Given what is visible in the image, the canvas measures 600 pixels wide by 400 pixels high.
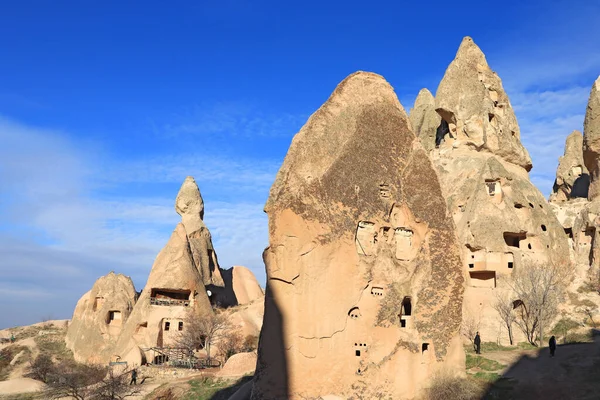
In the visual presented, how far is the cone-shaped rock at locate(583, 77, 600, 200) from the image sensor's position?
27609 mm

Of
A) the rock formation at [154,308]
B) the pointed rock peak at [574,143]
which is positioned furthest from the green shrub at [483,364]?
the pointed rock peak at [574,143]

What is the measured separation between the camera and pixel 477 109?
2833 centimetres

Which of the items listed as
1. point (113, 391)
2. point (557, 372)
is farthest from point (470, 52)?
point (113, 391)

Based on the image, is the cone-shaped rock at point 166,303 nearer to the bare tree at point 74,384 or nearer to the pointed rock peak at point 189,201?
the bare tree at point 74,384

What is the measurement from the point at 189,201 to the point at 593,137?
25273 mm

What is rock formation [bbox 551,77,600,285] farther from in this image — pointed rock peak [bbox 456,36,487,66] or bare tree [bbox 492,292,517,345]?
pointed rock peak [bbox 456,36,487,66]

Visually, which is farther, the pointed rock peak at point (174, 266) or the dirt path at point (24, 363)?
the dirt path at point (24, 363)

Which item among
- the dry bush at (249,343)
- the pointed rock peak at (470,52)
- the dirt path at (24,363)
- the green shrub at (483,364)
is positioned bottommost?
the dirt path at (24,363)

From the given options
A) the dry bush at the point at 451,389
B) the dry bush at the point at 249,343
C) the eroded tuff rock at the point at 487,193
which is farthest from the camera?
the dry bush at the point at 249,343

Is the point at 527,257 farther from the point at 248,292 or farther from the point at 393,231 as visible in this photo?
the point at 248,292

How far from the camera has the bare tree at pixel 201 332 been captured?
26828 millimetres

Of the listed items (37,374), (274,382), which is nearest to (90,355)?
(37,374)

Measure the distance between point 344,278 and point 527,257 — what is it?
45.1 feet

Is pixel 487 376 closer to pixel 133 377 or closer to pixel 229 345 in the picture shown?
pixel 133 377
